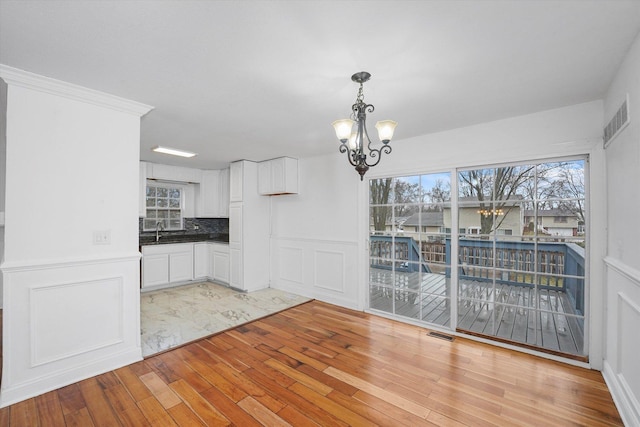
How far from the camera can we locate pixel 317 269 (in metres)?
4.53

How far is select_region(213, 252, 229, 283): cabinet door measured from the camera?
209 inches

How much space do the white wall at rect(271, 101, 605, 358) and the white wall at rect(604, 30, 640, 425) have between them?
0.56 ft

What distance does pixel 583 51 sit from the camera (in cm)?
174

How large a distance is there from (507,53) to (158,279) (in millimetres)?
5684

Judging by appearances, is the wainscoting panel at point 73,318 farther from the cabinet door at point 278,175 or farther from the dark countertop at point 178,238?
the dark countertop at point 178,238

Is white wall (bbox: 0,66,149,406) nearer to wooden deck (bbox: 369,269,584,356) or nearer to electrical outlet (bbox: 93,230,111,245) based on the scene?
electrical outlet (bbox: 93,230,111,245)

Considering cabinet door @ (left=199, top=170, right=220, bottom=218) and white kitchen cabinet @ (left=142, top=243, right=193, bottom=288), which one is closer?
white kitchen cabinet @ (left=142, top=243, right=193, bottom=288)

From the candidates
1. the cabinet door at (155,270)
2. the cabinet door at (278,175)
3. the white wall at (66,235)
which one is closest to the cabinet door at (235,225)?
the cabinet door at (278,175)

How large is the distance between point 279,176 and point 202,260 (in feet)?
8.31

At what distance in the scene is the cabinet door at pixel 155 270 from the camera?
483 centimetres

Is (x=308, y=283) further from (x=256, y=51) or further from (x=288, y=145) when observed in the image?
(x=256, y=51)

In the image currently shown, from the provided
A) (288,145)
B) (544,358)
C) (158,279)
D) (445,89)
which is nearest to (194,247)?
(158,279)

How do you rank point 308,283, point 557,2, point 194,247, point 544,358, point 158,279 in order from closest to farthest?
point 557,2
point 544,358
point 308,283
point 158,279
point 194,247

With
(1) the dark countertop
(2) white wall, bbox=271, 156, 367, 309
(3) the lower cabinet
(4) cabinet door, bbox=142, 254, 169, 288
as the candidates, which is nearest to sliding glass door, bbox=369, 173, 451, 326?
(2) white wall, bbox=271, 156, 367, 309
